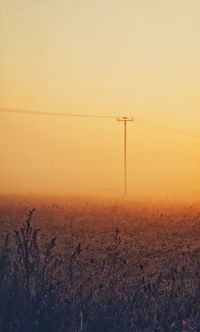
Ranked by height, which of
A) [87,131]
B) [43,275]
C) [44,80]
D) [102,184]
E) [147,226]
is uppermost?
[44,80]

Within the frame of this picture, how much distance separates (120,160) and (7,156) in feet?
2.38

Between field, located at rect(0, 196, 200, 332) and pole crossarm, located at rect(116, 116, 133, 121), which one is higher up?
pole crossarm, located at rect(116, 116, 133, 121)

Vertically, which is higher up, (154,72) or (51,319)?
(154,72)

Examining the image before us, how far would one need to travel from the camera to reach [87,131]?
166 inches

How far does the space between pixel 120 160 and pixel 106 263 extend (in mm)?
668

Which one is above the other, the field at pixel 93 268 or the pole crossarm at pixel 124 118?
the pole crossarm at pixel 124 118

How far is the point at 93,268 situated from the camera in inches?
166

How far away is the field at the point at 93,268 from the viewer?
4137 mm

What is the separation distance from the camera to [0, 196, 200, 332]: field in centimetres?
414

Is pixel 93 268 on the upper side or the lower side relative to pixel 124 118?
lower

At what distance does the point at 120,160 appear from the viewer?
4.25 metres

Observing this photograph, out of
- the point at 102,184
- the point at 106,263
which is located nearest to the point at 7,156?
the point at 102,184

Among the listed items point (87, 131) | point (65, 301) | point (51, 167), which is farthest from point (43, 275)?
point (87, 131)

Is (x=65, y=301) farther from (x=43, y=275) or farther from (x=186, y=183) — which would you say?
(x=186, y=183)
